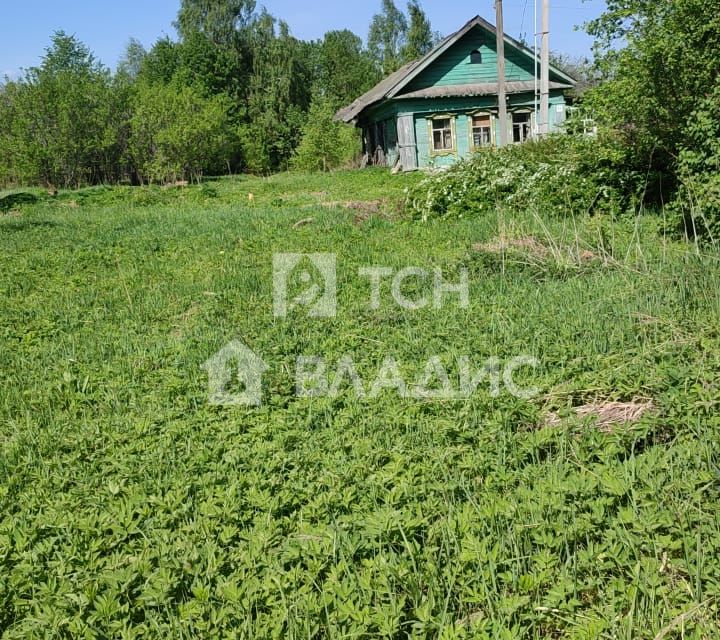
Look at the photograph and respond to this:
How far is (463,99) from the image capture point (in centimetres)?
2281

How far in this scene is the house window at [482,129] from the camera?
23172 mm

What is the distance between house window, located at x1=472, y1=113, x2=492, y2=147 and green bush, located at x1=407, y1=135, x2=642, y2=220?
460 inches

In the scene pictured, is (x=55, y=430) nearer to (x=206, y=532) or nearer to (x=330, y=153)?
(x=206, y=532)

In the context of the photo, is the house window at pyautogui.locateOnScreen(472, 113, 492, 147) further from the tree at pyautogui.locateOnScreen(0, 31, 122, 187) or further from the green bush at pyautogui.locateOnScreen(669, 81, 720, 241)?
the green bush at pyautogui.locateOnScreen(669, 81, 720, 241)

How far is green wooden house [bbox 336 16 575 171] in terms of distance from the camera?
2227cm

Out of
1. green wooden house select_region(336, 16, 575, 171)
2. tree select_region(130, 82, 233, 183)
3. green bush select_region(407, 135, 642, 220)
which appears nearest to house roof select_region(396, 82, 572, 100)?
green wooden house select_region(336, 16, 575, 171)

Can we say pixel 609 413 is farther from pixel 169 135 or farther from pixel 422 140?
pixel 169 135

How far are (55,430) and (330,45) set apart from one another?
169 feet

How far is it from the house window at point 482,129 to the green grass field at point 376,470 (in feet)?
58.2

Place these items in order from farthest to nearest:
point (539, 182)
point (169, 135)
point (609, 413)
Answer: point (169, 135) < point (539, 182) < point (609, 413)

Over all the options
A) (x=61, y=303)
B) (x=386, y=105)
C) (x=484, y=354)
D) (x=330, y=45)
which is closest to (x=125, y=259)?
(x=61, y=303)

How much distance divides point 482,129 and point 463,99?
4.15 feet

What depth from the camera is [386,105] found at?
24.5m

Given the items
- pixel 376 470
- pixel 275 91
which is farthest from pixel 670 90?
pixel 275 91
